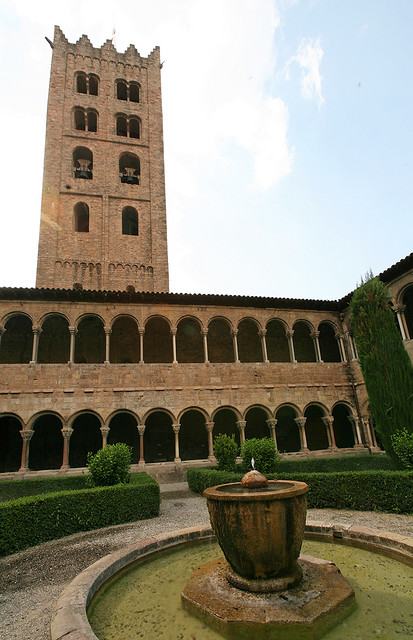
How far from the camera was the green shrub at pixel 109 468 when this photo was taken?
9562mm

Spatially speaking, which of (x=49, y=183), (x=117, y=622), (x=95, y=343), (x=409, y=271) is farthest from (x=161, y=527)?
(x=49, y=183)

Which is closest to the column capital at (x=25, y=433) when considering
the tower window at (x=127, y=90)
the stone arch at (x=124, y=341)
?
the stone arch at (x=124, y=341)

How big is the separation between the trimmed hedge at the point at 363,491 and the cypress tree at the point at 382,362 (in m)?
2.88

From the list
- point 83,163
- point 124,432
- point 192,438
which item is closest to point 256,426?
point 192,438

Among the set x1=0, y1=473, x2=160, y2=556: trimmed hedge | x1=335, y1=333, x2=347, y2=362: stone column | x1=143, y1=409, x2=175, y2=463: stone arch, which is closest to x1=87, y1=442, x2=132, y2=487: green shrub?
x1=0, y1=473, x2=160, y2=556: trimmed hedge

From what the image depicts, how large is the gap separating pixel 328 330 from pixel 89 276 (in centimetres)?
1378

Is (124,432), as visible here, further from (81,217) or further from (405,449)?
(81,217)

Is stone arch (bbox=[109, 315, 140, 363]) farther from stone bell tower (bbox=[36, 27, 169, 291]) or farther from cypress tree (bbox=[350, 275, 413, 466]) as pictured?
cypress tree (bbox=[350, 275, 413, 466])

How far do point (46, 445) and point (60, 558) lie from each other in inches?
471

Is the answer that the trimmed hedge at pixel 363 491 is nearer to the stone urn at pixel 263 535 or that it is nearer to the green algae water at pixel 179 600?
the green algae water at pixel 179 600

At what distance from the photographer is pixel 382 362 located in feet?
39.8

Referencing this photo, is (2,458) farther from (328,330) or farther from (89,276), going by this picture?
(328,330)

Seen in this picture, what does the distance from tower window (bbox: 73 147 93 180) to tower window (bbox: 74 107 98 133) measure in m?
1.90

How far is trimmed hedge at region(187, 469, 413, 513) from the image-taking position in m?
7.89
